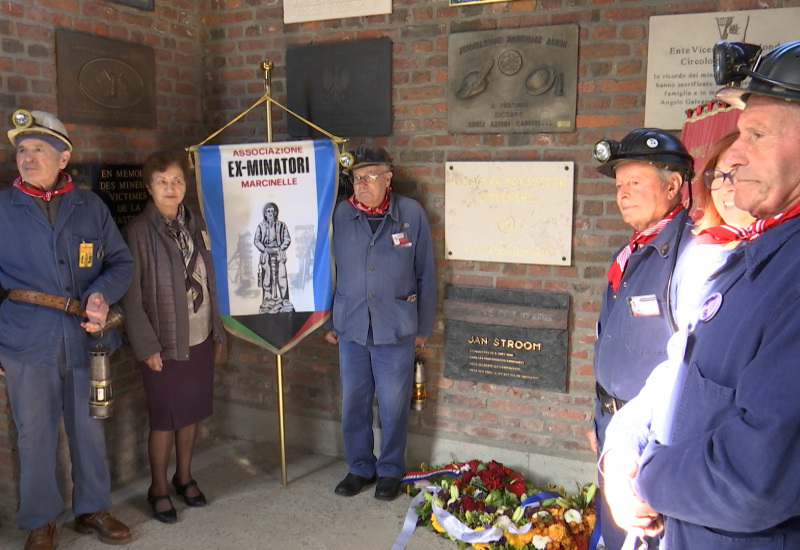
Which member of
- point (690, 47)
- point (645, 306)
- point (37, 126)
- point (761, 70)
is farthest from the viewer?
point (690, 47)

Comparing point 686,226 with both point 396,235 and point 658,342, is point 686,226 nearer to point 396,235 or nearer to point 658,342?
point 658,342

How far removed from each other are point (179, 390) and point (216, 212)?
0.89 metres

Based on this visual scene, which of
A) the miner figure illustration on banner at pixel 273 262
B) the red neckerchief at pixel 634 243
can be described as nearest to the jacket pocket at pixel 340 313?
the miner figure illustration on banner at pixel 273 262

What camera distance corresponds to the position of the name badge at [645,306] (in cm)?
188

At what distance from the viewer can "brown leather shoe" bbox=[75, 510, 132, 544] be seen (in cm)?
287

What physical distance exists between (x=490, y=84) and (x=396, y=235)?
2.84 ft

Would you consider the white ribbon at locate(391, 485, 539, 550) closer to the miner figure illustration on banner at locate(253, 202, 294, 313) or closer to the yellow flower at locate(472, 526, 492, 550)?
the yellow flower at locate(472, 526, 492, 550)

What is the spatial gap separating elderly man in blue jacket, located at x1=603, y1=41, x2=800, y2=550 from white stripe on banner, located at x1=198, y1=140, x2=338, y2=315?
7.62 ft

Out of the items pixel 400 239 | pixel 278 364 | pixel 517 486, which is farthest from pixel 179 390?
pixel 517 486

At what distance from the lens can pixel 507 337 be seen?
3.34m

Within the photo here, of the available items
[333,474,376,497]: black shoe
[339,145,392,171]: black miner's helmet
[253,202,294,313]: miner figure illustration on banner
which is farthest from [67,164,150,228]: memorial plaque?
[333,474,376,497]: black shoe

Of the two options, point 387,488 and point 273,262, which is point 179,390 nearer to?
point 273,262

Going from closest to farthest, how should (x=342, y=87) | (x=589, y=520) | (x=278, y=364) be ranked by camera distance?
(x=589, y=520) < (x=278, y=364) < (x=342, y=87)

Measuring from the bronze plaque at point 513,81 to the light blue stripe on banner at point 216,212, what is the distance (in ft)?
3.92
